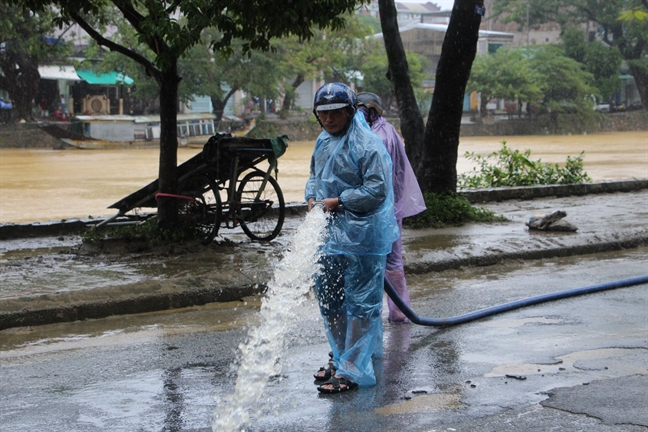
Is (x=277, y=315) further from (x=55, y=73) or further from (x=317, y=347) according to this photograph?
(x=55, y=73)

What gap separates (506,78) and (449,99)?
4336 centimetres

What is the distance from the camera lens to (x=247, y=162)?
31.8 feet

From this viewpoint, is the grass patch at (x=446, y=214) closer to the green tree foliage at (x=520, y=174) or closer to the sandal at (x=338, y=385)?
the green tree foliage at (x=520, y=174)

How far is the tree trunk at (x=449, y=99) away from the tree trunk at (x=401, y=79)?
36 centimetres

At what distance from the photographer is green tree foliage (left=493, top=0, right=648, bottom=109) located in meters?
55.0

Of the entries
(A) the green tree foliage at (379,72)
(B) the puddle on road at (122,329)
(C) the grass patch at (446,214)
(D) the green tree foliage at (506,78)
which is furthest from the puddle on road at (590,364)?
(D) the green tree foliage at (506,78)

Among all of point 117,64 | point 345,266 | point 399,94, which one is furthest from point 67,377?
point 117,64

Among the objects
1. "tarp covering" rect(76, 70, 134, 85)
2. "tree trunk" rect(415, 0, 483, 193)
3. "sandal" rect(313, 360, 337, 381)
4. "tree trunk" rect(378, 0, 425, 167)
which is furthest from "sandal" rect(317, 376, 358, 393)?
"tarp covering" rect(76, 70, 134, 85)

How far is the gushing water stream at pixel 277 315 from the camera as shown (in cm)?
437

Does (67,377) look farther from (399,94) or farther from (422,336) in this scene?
(399,94)

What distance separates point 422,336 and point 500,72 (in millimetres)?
49278

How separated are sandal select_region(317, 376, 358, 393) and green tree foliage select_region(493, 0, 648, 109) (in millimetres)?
52547

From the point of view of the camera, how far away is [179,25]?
27.5 ft

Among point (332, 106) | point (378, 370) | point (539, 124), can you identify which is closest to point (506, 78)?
point (539, 124)
